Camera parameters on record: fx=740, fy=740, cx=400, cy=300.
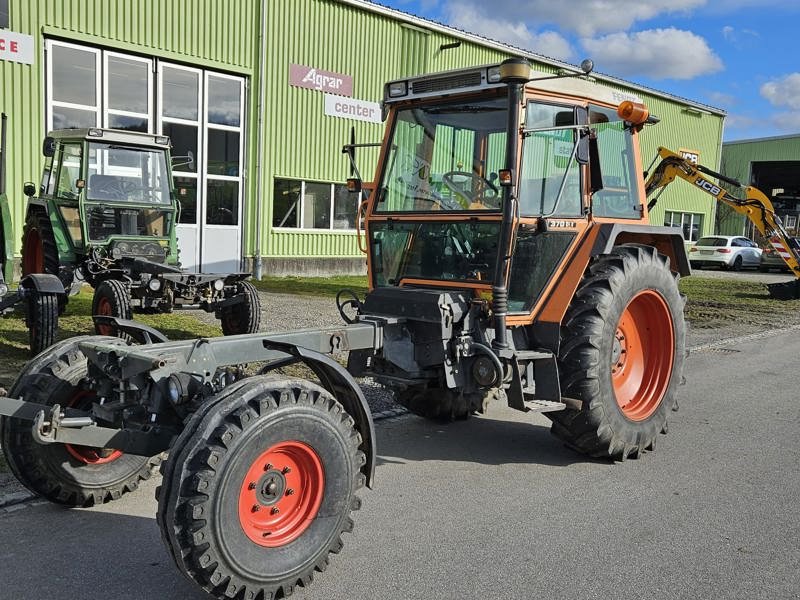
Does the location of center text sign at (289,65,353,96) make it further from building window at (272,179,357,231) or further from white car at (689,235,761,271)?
white car at (689,235,761,271)

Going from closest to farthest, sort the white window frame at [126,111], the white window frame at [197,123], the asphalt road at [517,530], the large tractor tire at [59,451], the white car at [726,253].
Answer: the asphalt road at [517,530]
the large tractor tire at [59,451]
the white window frame at [126,111]
the white window frame at [197,123]
the white car at [726,253]

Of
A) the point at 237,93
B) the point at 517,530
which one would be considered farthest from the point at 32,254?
the point at 517,530

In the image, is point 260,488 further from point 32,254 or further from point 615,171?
point 32,254

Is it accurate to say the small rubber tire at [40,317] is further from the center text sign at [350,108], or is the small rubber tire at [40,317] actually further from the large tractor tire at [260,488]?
the center text sign at [350,108]

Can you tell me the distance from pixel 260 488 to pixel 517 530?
1569mm

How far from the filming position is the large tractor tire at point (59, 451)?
12.5 feet

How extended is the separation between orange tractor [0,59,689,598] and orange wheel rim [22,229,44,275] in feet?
25.1

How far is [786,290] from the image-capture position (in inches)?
675

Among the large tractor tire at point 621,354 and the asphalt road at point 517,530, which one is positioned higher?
the large tractor tire at point 621,354

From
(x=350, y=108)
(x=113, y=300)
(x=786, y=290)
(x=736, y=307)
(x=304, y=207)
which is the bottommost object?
(x=736, y=307)

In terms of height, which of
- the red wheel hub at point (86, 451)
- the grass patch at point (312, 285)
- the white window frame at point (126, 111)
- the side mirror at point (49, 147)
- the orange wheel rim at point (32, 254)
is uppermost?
the white window frame at point (126, 111)

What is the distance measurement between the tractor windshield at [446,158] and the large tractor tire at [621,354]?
990 millimetres

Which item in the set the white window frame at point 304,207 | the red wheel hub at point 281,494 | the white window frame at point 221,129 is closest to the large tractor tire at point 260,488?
the red wheel hub at point 281,494

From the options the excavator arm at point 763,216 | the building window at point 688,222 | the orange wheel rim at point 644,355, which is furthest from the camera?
the building window at point 688,222
